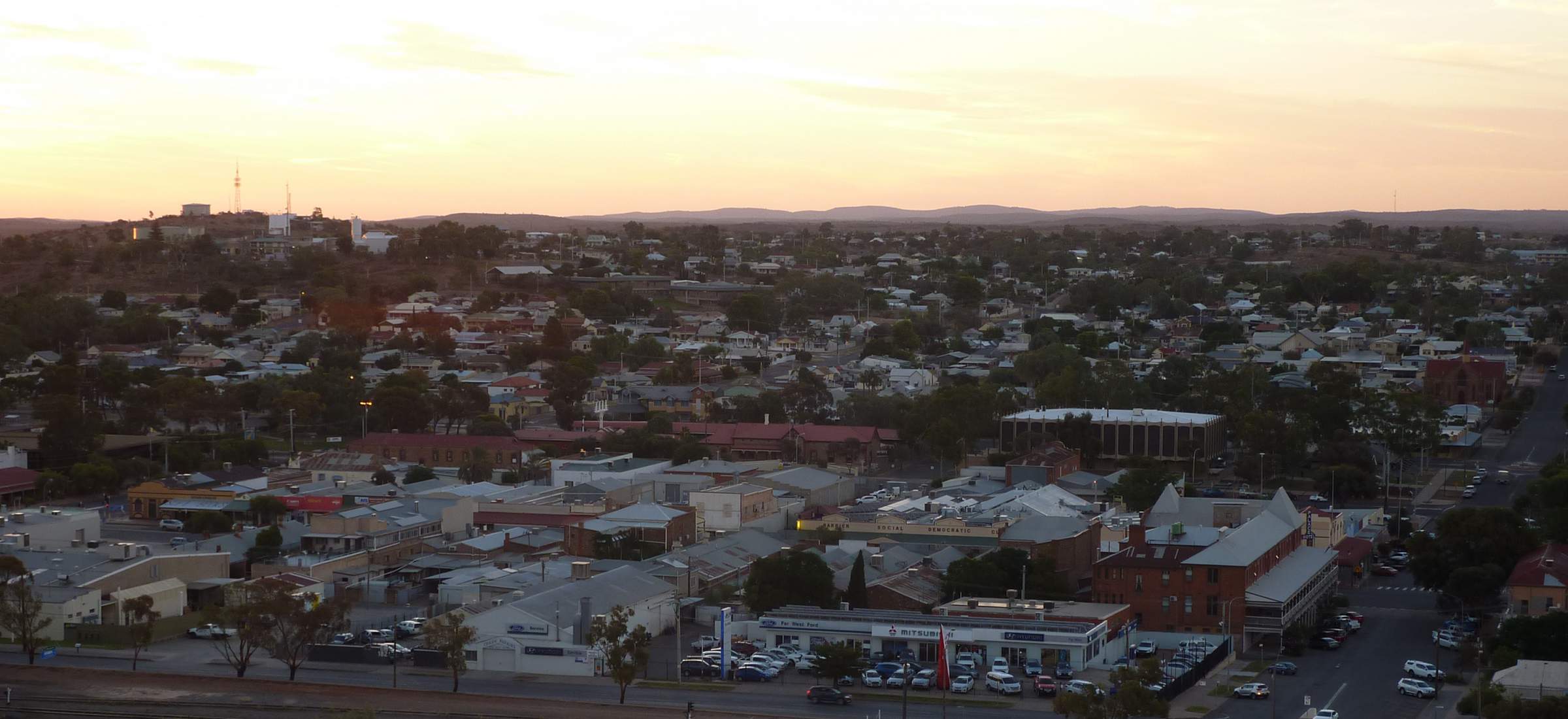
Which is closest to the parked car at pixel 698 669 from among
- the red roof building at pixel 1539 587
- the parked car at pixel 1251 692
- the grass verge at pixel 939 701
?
the grass verge at pixel 939 701

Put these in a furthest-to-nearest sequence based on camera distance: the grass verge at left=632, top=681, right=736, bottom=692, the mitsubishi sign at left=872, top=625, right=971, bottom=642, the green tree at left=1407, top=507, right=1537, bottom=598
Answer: the green tree at left=1407, top=507, right=1537, bottom=598
the mitsubishi sign at left=872, top=625, right=971, bottom=642
the grass verge at left=632, top=681, right=736, bottom=692

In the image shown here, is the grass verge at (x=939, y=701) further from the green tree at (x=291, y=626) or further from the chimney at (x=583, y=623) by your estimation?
the green tree at (x=291, y=626)

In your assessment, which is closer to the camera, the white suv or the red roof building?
the white suv

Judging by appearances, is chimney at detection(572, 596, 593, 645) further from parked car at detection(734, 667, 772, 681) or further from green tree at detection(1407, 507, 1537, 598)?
green tree at detection(1407, 507, 1537, 598)

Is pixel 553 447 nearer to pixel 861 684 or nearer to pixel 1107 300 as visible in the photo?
pixel 861 684

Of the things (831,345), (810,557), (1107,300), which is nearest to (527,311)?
(831,345)

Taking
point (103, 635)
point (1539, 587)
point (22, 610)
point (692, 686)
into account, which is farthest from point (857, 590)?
point (22, 610)

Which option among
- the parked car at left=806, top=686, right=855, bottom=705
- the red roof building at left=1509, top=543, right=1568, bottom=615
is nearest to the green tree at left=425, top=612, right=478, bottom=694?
the parked car at left=806, top=686, right=855, bottom=705
